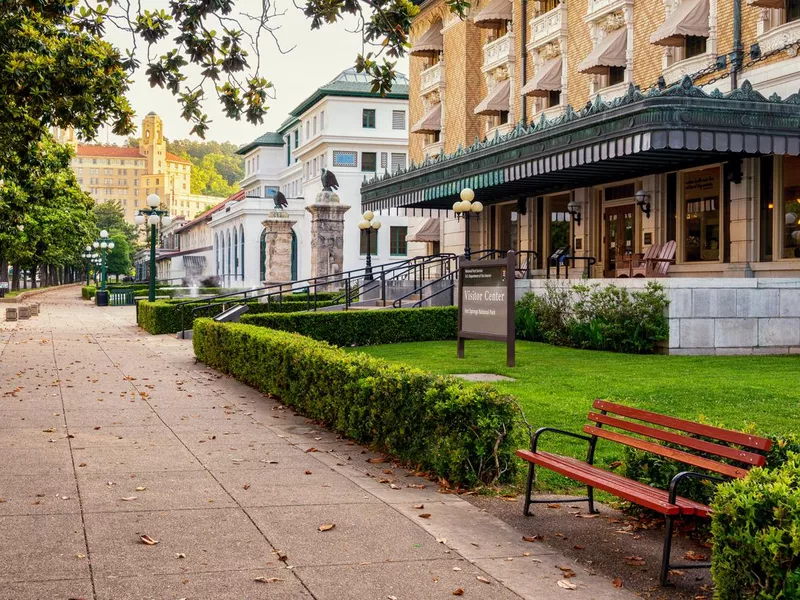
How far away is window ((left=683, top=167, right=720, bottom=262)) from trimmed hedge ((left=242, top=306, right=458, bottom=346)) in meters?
6.64

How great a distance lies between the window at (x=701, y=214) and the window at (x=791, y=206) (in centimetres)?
218

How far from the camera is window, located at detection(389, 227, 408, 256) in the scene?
209ft

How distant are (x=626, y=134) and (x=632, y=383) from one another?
732cm

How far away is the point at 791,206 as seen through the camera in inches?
850

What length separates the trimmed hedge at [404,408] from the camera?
7840 mm

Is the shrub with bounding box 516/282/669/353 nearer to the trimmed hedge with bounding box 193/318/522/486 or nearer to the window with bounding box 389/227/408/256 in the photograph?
the trimmed hedge with bounding box 193/318/522/486

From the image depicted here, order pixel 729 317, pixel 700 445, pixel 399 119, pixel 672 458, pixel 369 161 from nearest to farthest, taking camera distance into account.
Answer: pixel 700 445
pixel 672 458
pixel 729 317
pixel 369 161
pixel 399 119

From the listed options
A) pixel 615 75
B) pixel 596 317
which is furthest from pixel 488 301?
pixel 615 75

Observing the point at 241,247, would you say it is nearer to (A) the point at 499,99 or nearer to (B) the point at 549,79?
(A) the point at 499,99

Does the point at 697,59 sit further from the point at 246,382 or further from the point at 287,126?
the point at 287,126

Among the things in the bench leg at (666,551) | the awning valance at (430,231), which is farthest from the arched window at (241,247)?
the bench leg at (666,551)

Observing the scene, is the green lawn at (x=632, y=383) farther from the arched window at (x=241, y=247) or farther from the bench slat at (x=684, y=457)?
the arched window at (x=241, y=247)

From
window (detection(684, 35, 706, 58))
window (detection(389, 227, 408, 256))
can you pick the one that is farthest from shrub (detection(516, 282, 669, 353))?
window (detection(389, 227, 408, 256))

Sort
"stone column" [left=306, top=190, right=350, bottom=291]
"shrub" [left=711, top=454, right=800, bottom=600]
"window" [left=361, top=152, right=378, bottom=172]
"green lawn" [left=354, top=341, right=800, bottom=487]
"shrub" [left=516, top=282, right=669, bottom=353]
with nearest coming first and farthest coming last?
"shrub" [left=711, top=454, right=800, bottom=600], "green lawn" [left=354, top=341, right=800, bottom=487], "shrub" [left=516, top=282, right=669, bottom=353], "stone column" [left=306, top=190, right=350, bottom=291], "window" [left=361, top=152, right=378, bottom=172]
